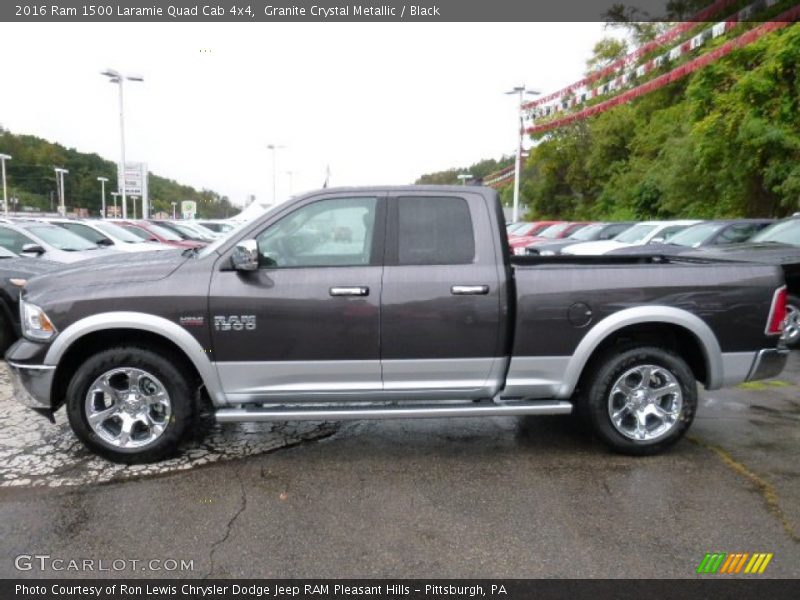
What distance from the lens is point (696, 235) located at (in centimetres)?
1106

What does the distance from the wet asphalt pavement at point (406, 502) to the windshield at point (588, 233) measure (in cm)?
1327

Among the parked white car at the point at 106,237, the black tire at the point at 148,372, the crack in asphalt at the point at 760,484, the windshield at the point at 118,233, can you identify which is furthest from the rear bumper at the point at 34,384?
the windshield at the point at 118,233

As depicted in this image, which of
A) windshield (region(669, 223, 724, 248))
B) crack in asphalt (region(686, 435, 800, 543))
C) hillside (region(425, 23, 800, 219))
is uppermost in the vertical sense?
hillside (region(425, 23, 800, 219))

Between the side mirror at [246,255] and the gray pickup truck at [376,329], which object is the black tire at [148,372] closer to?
the gray pickup truck at [376,329]

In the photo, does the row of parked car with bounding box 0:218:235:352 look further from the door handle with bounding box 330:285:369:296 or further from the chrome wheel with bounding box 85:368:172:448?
the chrome wheel with bounding box 85:368:172:448

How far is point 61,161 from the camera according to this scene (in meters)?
95.6

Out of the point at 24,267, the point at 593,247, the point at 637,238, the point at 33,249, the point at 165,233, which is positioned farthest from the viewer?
the point at 165,233

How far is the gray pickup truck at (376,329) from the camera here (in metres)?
3.89

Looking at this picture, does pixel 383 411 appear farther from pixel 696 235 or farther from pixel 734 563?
pixel 696 235

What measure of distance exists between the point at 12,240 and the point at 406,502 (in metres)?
8.44

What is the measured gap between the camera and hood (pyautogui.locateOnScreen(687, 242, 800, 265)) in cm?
707

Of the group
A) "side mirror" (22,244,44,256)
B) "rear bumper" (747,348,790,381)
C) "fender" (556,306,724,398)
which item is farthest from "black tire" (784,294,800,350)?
"side mirror" (22,244,44,256)

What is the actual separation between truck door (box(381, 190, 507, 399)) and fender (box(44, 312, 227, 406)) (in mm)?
1230

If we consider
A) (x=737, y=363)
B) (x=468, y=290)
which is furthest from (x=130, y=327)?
(x=737, y=363)
